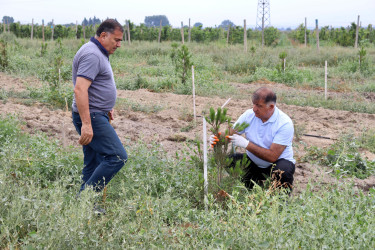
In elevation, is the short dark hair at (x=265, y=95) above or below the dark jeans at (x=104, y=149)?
above

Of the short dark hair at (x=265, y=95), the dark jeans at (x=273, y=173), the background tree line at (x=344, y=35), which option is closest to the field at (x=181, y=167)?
the dark jeans at (x=273, y=173)

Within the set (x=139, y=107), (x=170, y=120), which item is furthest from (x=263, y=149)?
(x=139, y=107)

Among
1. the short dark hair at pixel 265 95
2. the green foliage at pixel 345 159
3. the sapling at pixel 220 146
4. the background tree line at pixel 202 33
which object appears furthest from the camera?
the background tree line at pixel 202 33

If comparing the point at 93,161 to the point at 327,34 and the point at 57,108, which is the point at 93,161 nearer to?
the point at 57,108

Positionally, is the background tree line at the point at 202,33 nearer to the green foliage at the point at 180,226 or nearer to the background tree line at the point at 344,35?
the background tree line at the point at 344,35

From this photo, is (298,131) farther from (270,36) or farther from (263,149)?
(270,36)

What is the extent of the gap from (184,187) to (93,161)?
A: 0.93m

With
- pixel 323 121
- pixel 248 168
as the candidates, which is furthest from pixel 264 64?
pixel 248 168

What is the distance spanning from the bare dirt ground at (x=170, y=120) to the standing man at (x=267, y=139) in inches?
27.2

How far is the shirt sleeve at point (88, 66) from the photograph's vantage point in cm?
365

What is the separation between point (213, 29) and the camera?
32.0m

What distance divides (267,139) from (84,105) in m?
1.92

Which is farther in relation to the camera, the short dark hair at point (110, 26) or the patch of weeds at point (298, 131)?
the patch of weeds at point (298, 131)

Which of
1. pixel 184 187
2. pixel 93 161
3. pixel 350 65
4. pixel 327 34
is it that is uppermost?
pixel 327 34
